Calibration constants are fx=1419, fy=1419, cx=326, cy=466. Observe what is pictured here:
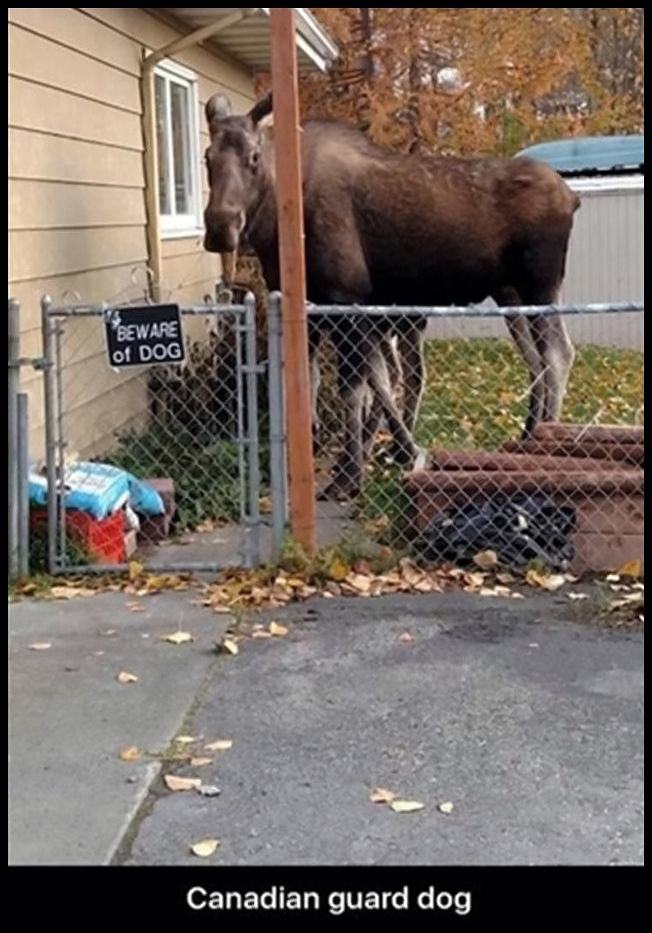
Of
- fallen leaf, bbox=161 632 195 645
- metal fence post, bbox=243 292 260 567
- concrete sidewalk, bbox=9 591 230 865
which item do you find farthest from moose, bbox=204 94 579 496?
fallen leaf, bbox=161 632 195 645

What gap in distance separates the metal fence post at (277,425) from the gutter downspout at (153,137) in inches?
149

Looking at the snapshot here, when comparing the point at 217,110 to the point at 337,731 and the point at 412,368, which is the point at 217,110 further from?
the point at 337,731

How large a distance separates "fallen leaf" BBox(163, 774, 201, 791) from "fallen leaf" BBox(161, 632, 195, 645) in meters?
1.45

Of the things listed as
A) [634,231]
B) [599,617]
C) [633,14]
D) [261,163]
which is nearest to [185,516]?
[261,163]

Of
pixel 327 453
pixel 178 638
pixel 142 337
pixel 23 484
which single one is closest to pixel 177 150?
Result: pixel 327 453

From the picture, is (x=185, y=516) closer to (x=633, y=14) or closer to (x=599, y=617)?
(x=599, y=617)

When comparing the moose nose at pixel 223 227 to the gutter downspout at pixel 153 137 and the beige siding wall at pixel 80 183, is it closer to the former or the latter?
the beige siding wall at pixel 80 183

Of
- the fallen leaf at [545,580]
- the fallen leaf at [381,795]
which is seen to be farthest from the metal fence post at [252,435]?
the fallen leaf at [381,795]

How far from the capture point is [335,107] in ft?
59.4

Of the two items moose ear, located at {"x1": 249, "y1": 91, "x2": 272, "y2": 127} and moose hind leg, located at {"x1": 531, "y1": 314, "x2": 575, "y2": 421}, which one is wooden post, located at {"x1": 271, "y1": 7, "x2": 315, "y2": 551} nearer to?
moose ear, located at {"x1": 249, "y1": 91, "x2": 272, "y2": 127}

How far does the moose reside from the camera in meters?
8.62

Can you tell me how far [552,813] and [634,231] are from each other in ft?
51.9

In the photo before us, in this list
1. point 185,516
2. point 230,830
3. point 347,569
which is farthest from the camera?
point 185,516

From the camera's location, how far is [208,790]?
447 cm
